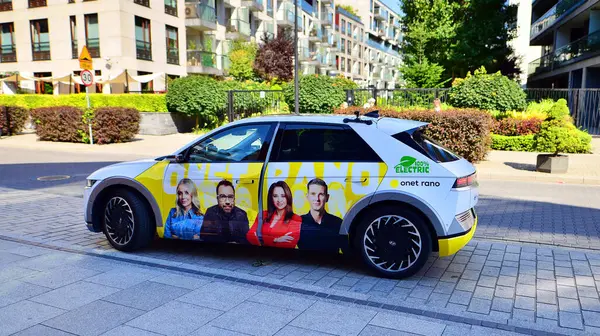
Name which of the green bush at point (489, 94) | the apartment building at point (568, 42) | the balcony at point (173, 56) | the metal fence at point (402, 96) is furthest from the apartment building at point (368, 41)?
the green bush at point (489, 94)

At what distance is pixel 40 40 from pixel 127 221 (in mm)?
32882

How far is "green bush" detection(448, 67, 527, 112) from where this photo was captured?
1786 cm

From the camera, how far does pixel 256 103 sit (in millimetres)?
23266

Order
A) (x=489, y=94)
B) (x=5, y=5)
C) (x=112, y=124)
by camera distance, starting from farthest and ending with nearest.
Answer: (x=5, y=5)
(x=112, y=124)
(x=489, y=94)

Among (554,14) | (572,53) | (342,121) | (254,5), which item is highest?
(254,5)

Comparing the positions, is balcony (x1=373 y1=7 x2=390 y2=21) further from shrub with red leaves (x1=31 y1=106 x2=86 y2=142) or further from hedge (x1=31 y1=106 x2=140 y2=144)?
shrub with red leaves (x1=31 y1=106 x2=86 y2=142)

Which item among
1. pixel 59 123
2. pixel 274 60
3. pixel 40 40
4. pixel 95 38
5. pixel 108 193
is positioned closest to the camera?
pixel 108 193

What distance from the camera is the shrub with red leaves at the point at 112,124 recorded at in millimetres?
19328

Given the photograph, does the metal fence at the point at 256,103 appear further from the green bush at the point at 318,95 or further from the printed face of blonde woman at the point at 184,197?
the printed face of blonde woman at the point at 184,197

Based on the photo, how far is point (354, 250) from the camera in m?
4.79

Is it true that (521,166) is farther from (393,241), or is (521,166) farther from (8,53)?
(8,53)

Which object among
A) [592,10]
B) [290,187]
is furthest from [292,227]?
[592,10]

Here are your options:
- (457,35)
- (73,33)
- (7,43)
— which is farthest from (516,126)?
(7,43)

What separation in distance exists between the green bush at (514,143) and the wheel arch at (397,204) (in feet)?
47.9
